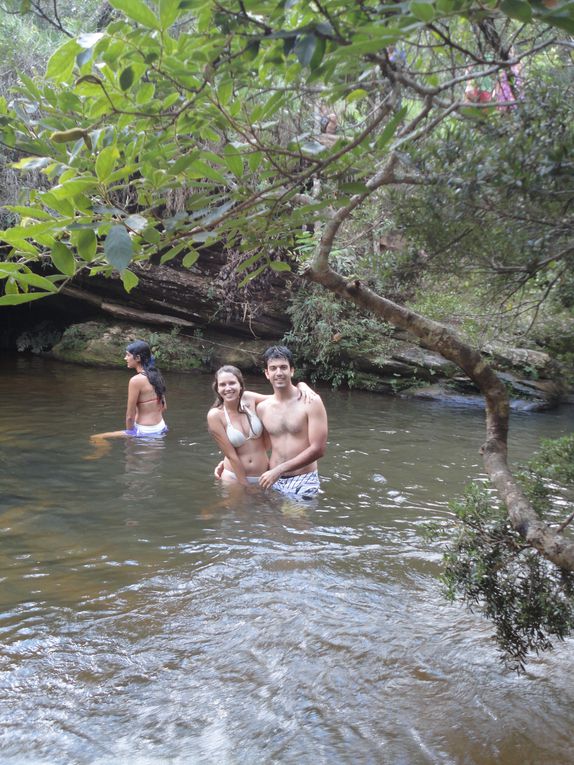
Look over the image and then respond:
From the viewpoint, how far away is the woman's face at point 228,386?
6043 millimetres

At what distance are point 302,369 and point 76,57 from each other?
13239 millimetres

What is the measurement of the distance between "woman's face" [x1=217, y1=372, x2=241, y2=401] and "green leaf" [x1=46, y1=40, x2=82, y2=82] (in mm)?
4701

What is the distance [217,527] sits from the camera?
526 centimetres

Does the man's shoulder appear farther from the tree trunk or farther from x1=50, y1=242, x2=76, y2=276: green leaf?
x1=50, y1=242, x2=76, y2=276: green leaf

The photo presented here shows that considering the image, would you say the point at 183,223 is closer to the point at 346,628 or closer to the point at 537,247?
the point at 537,247

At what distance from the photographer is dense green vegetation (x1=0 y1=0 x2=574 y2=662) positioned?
1.36m

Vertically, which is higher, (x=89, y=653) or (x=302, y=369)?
(x=302, y=369)

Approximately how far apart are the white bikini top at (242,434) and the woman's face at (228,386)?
0.57ft

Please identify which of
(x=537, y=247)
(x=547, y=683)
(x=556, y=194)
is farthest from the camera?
(x=547, y=683)

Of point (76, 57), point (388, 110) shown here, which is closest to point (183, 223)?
point (76, 57)

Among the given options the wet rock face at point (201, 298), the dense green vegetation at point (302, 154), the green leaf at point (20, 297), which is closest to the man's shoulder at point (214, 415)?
the dense green vegetation at point (302, 154)

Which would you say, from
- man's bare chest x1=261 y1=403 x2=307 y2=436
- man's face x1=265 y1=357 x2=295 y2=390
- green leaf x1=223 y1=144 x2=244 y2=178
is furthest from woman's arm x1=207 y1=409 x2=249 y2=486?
green leaf x1=223 y1=144 x2=244 y2=178

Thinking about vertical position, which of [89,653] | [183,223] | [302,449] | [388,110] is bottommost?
[89,653]

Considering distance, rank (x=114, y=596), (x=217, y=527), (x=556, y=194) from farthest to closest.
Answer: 1. (x=217, y=527)
2. (x=114, y=596)
3. (x=556, y=194)
